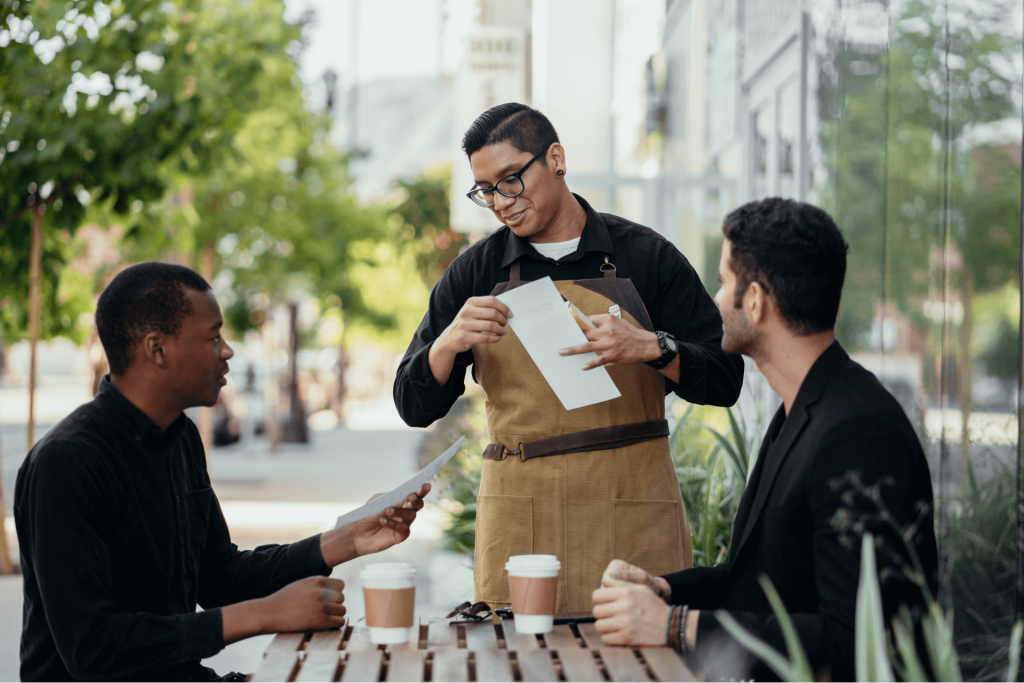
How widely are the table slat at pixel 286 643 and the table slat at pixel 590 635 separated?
566mm

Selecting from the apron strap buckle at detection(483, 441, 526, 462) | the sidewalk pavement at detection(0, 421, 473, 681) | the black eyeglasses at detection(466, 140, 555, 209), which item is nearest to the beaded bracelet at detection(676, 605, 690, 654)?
the apron strap buckle at detection(483, 441, 526, 462)

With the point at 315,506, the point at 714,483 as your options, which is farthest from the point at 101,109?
the point at 315,506

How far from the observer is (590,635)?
2.04 metres

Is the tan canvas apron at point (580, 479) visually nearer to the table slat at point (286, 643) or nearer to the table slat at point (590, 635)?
the table slat at point (590, 635)

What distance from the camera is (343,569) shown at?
8242 millimetres

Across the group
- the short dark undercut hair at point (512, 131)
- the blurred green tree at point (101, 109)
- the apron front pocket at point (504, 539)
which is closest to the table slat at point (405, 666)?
the apron front pocket at point (504, 539)

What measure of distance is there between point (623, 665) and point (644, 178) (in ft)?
27.8

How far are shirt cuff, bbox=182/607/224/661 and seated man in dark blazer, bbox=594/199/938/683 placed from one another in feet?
2.45

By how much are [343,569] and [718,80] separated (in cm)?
498

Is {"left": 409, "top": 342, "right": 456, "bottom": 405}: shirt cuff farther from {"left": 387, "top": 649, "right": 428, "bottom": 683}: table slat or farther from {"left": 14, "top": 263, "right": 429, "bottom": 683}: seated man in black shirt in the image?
{"left": 387, "top": 649, "right": 428, "bottom": 683}: table slat

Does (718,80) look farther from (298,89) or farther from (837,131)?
(298,89)

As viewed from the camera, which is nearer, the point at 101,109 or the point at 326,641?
the point at 326,641

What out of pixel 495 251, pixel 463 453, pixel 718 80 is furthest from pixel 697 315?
pixel 718 80

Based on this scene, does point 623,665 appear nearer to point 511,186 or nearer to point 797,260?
point 797,260
